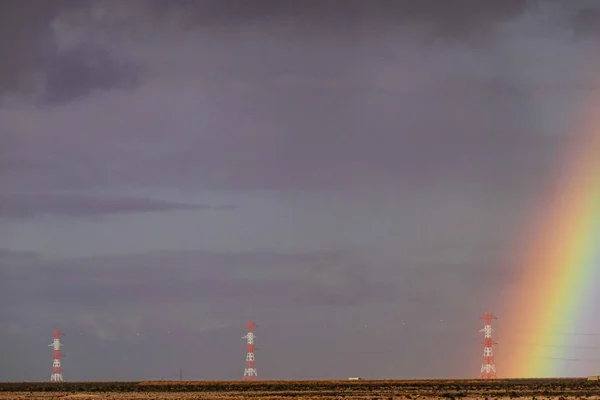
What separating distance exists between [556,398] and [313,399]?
27721 mm

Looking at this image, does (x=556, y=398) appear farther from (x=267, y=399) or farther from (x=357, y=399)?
(x=267, y=399)

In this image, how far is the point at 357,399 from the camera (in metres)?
125

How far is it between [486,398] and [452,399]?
4749 mm

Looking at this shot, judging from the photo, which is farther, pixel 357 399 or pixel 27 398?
pixel 27 398

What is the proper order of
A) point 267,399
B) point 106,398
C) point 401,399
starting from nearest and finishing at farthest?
1. point 401,399
2. point 267,399
3. point 106,398

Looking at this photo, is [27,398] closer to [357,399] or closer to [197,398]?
[197,398]

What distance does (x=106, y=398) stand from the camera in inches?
5404

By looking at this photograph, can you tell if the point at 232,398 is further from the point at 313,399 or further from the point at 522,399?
the point at 522,399

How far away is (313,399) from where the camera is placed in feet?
421

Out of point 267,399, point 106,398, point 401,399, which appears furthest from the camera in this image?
point 106,398

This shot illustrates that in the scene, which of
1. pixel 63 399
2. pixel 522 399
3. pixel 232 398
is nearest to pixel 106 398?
pixel 63 399

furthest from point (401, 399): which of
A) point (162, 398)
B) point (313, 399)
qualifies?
point (162, 398)

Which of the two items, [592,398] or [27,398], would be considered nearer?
[592,398]

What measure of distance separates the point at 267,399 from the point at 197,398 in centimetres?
1194
